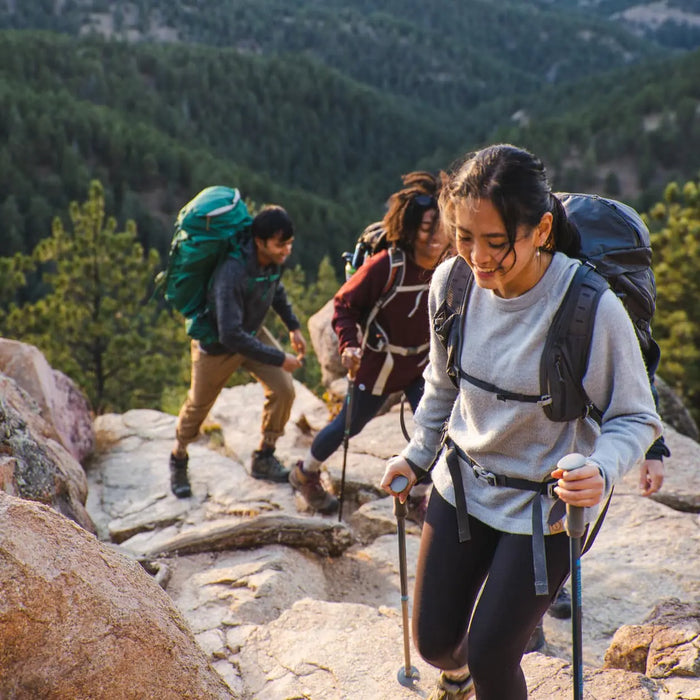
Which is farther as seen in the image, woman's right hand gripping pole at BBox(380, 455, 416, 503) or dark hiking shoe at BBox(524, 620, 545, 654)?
dark hiking shoe at BBox(524, 620, 545, 654)

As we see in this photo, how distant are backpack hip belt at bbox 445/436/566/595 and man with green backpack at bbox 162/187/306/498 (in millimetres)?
2468

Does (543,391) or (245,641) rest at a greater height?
(543,391)

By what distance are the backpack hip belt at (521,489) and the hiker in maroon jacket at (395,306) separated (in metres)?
1.63

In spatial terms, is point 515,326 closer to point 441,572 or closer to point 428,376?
point 428,376

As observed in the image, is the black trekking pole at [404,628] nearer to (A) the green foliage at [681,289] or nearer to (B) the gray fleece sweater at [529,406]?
(B) the gray fleece sweater at [529,406]

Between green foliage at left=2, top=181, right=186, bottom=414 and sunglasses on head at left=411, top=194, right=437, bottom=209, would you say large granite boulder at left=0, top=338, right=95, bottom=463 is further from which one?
green foliage at left=2, top=181, right=186, bottom=414

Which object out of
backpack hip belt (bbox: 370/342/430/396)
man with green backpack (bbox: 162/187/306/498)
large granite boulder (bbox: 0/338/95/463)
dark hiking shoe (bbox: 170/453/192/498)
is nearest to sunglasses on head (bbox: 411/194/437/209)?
backpack hip belt (bbox: 370/342/430/396)

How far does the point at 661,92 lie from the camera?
75.3m

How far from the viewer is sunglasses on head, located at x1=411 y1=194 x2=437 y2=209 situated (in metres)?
3.63

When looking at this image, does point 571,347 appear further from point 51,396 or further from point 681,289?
point 681,289

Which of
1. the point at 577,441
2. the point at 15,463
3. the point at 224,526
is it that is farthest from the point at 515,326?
the point at 224,526

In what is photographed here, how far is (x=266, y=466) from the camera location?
216 inches

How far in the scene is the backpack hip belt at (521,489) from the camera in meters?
1.90

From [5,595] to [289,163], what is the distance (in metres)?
97.7
